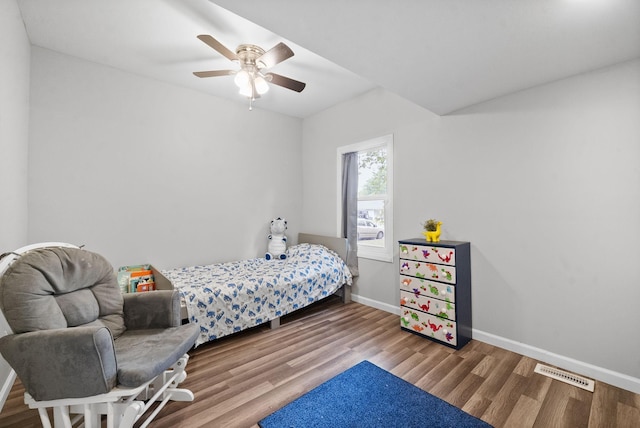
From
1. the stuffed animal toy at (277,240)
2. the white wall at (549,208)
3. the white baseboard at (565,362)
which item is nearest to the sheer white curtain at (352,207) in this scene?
the white wall at (549,208)

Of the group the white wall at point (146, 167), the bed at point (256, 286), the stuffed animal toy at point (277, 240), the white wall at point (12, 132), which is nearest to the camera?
the white wall at point (12, 132)

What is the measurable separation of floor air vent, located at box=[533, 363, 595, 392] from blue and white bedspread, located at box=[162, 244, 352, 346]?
1995 mm

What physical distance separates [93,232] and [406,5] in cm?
→ 328

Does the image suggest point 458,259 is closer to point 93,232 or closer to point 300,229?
point 300,229

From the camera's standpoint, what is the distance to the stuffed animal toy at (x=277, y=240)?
3.84 m

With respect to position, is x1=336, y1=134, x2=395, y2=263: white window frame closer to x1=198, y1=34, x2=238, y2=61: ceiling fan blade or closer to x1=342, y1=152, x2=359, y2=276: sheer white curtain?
x1=342, y1=152, x2=359, y2=276: sheer white curtain

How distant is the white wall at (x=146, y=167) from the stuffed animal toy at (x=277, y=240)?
0.62ft

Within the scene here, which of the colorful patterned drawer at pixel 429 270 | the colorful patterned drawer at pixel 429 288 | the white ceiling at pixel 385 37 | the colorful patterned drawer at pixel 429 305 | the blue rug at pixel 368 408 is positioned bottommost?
the blue rug at pixel 368 408

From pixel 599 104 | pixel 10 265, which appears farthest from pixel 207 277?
pixel 599 104

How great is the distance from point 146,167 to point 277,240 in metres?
1.82

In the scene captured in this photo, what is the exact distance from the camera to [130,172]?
2963mm

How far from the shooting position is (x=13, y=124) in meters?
2.00

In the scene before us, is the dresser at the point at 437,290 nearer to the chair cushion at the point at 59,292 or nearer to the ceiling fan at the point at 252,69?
the ceiling fan at the point at 252,69

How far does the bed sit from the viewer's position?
2389 mm
